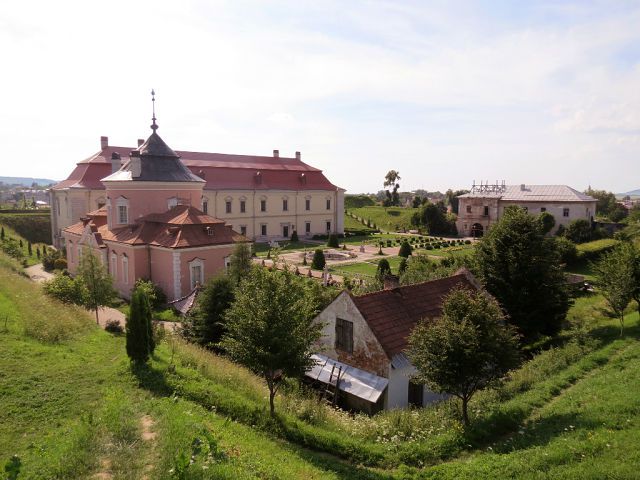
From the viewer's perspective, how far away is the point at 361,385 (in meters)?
12.7

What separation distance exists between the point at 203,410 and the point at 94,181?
109 feet

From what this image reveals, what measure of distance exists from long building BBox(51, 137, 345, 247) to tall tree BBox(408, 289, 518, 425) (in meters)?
32.1

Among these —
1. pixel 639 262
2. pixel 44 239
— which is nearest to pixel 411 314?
pixel 639 262

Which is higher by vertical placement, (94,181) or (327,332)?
(94,181)

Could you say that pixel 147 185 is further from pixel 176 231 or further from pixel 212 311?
pixel 212 311

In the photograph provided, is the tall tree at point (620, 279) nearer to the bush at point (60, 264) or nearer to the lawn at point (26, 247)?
the bush at point (60, 264)

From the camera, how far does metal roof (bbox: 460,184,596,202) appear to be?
166 feet

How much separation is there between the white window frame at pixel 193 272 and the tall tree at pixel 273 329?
528 inches

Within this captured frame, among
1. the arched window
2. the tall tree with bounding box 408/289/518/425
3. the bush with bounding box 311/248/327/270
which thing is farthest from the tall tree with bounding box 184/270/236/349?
the bush with bounding box 311/248/327/270

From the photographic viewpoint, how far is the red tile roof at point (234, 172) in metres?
38.4

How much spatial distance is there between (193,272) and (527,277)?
1586 cm

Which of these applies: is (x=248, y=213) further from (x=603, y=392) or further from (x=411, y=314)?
(x=603, y=392)

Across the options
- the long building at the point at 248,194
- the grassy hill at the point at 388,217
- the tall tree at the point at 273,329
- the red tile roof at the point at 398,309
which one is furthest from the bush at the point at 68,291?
the grassy hill at the point at 388,217

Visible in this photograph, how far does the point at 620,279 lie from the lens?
16.6m
